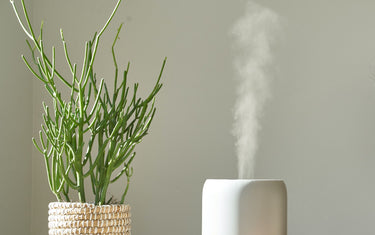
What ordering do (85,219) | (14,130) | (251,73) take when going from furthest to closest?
(14,130), (251,73), (85,219)

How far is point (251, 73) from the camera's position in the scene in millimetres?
2176

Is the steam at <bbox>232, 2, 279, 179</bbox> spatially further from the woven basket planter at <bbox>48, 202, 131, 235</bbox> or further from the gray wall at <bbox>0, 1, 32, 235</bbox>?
the woven basket planter at <bbox>48, 202, 131, 235</bbox>

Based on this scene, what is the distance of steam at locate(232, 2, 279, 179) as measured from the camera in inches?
83.0

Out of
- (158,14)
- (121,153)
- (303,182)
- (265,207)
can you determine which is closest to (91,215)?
(121,153)

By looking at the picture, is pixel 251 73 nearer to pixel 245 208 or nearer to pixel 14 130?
pixel 14 130

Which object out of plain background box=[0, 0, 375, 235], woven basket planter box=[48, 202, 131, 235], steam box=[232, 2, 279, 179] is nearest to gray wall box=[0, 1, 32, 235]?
plain background box=[0, 0, 375, 235]

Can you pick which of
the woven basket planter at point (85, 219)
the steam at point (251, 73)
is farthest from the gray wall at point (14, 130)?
the woven basket planter at point (85, 219)

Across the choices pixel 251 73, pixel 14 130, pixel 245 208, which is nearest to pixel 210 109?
pixel 251 73

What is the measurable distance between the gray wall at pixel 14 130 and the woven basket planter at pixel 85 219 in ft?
4.87

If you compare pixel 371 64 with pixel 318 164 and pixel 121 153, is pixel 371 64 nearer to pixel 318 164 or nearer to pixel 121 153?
pixel 318 164

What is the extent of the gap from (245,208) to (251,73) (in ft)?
4.28

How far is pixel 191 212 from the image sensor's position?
2.18 metres

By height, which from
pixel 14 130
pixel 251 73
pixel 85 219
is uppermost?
pixel 251 73

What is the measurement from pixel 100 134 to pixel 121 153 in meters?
0.05
